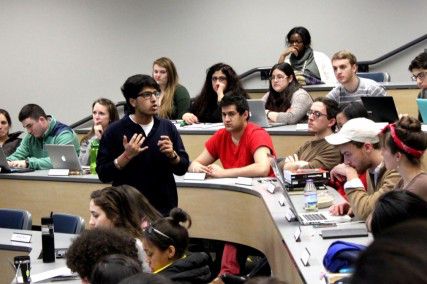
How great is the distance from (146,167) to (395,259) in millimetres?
3707

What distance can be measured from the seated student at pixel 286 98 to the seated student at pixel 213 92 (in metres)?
0.32

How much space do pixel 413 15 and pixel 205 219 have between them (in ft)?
16.8

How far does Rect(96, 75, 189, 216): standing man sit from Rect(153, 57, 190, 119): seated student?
2.90 metres

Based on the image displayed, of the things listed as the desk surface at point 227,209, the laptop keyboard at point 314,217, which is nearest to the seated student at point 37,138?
the desk surface at point 227,209

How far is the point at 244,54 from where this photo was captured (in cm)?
976

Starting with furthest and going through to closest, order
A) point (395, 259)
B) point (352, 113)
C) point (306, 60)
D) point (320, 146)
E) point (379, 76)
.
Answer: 1. point (379, 76)
2. point (306, 60)
3. point (320, 146)
4. point (352, 113)
5. point (395, 259)

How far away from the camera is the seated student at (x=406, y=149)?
3.29 metres

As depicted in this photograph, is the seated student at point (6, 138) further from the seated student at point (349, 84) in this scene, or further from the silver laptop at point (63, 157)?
the seated student at point (349, 84)

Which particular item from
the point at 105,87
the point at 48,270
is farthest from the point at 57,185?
the point at 105,87

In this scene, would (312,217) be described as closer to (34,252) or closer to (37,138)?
(34,252)

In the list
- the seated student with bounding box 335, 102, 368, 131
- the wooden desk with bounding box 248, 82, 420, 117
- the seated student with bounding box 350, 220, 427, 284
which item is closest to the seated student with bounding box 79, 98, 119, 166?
the seated student with bounding box 335, 102, 368, 131

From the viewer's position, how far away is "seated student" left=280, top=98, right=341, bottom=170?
507 cm

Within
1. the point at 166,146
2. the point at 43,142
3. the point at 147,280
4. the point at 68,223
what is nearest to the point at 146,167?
the point at 166,146

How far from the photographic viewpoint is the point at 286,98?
6.80 metres
